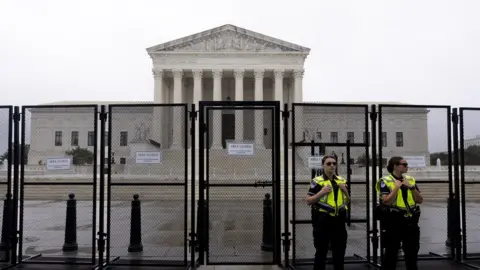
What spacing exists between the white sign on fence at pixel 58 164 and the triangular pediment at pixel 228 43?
53444mm

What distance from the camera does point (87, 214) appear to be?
1783 centimetres

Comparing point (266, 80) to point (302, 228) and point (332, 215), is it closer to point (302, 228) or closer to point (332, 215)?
point (302, 228)

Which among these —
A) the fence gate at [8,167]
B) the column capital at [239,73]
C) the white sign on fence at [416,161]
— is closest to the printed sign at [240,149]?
the white sign on fence at [416,161]

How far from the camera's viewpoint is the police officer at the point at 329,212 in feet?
21.6

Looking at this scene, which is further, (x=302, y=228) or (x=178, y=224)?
(x=178, y=224)

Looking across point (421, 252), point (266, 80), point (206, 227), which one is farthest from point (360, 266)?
point (266, 80)

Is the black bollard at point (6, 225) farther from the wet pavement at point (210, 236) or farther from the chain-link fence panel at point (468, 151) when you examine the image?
the chain-link fence panel at point (468, 151)

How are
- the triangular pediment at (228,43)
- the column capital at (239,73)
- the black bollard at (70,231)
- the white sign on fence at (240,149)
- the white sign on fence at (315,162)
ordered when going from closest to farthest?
the white sign on fence at (240,149) → the white sign on fence at (315,162) → the black bollard at (70,231) → the triangular pediment at (228,43) → the column capital at (239,73)

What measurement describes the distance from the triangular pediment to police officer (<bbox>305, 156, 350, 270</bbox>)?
55.3m

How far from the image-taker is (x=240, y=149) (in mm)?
8094

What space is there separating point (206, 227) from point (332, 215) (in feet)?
8.81

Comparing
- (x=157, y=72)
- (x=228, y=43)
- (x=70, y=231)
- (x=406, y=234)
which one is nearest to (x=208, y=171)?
(x=406, y=234)

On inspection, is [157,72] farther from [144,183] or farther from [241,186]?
[241,186]

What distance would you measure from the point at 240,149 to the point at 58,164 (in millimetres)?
3460
